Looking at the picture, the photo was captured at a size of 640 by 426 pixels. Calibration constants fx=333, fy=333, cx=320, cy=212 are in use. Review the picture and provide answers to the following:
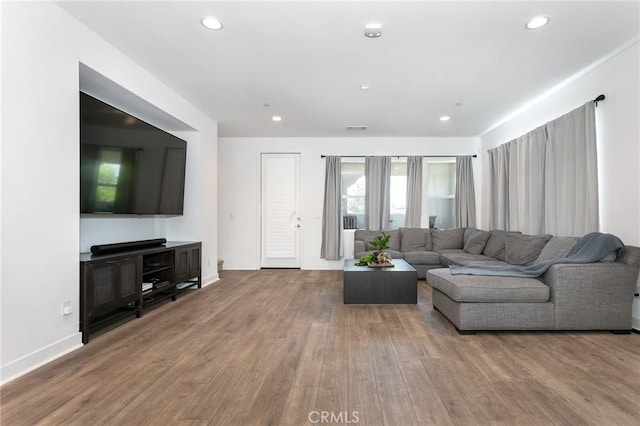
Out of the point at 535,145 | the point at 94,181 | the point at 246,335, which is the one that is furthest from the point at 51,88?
the point at 535,145

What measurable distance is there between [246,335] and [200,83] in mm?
2979

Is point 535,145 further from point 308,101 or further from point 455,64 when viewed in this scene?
point 308,101

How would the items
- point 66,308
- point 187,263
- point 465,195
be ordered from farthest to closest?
point 465,195
point 187,263
point 66,308

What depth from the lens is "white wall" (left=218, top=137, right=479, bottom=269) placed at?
6.90 m

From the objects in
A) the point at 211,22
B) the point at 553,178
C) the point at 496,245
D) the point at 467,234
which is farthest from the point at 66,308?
the point at 467,234

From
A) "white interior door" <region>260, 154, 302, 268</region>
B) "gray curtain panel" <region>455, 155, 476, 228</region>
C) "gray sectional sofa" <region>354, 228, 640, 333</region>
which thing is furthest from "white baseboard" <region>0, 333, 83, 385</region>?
"gray curtain panel" <region>455, 155, 476, 228</region>

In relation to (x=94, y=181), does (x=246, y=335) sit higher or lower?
lower

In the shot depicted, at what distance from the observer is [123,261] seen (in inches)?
131

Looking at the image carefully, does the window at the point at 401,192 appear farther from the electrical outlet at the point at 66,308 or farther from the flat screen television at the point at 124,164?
the electrical outlet at the point at 66,308

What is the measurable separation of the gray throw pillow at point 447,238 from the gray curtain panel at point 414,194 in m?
0.46

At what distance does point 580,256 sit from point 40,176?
4.65 meters

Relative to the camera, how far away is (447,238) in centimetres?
634

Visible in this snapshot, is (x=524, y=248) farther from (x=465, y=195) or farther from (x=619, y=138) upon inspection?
(x=465, y=195)

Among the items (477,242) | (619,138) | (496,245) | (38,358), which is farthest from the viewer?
(477,242)
